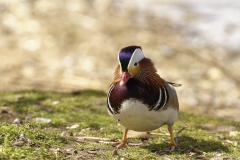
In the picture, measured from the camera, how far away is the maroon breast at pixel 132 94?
15.9 ft

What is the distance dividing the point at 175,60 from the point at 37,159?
9880mm

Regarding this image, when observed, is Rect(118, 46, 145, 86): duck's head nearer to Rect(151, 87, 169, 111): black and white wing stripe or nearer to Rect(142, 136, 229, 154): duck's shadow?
Rect(151, 87, 169, 111): black and white wing stripe

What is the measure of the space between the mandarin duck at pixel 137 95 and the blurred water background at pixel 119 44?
5.25 m

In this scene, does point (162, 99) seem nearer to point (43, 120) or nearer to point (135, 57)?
point (135, 57)

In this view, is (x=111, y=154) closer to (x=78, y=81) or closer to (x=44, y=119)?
(x=44, y=119)

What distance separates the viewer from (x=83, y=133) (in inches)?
253

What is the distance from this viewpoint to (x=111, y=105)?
198 inches

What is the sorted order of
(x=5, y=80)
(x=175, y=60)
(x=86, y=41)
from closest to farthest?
1. (x=5, y=80)
2. (x=175, y=60)
3. (x=86, y=41)

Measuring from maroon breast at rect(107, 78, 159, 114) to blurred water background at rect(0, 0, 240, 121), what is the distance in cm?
546

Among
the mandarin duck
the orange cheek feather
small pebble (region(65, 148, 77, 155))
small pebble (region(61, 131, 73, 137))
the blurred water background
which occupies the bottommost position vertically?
small pebble (region(65, 148, 77, 155))

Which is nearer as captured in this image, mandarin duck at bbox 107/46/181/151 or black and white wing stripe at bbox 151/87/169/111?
mandarin duck at bbox 107/46/181/151

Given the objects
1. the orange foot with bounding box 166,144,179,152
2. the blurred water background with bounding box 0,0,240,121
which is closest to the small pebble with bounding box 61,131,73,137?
the orange foot with bounding box 166,144,179,152

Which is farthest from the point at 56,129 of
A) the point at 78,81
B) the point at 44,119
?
the point at 78,81

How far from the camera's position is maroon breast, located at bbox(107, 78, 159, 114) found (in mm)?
4836
